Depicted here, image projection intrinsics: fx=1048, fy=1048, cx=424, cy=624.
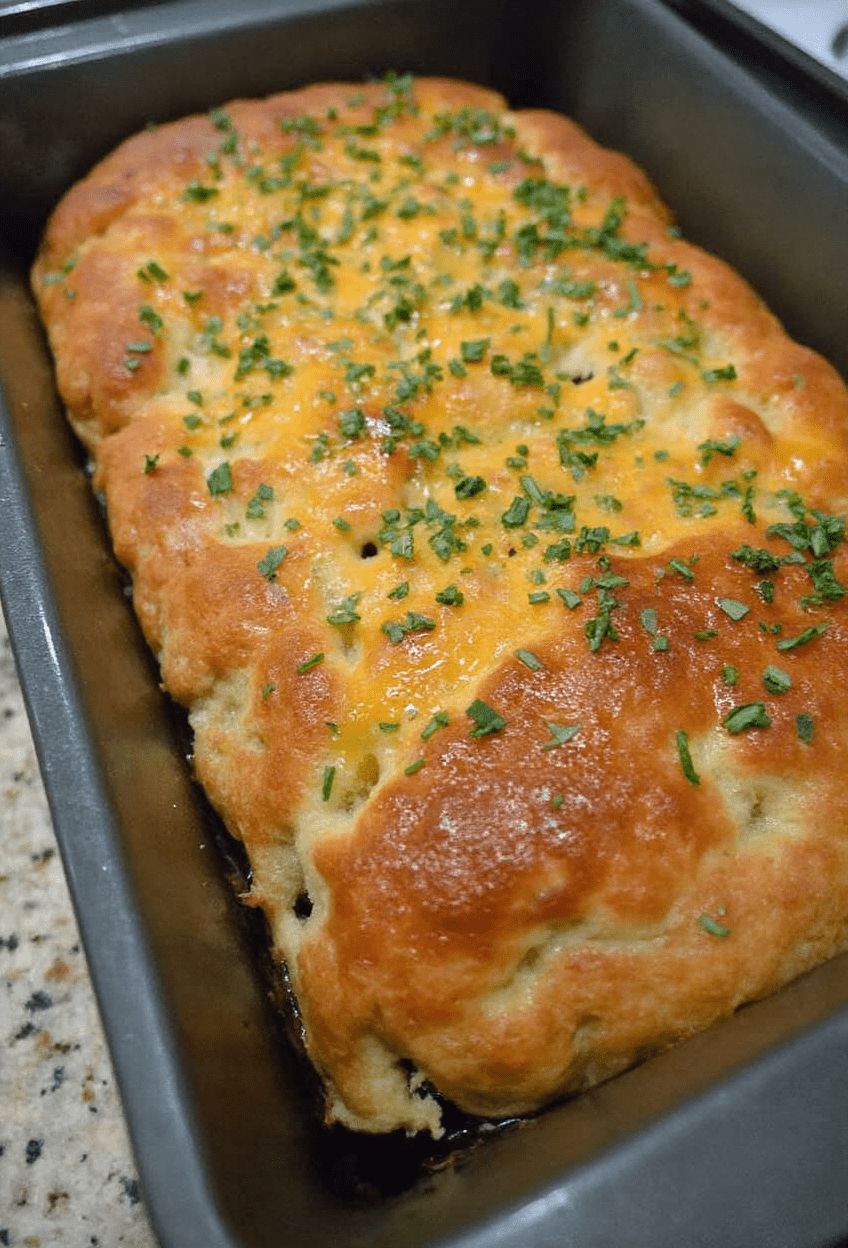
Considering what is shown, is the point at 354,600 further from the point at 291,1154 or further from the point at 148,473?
the point at 291,1154

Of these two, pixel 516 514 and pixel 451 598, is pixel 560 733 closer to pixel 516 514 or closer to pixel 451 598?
pixel 451 598

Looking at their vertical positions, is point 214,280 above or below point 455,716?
above

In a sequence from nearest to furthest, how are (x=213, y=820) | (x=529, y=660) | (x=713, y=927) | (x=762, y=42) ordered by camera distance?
1. (x=713, y=927)
2. (x=529, y=660)
3. (x=213, y=820)
4. (x=762, y=42)

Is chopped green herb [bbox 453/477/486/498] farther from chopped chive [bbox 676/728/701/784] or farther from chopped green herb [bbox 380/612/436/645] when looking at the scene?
chopped chive [bbox 676/728/701/784]

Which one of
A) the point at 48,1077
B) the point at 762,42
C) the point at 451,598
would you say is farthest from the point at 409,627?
the point at 762,42

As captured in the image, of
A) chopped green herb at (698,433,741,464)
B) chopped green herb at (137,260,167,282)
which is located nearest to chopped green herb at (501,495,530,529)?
chopped green herb at (698,433,741,464)

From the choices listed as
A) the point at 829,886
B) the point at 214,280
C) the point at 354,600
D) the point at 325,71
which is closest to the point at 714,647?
the point at 829,886

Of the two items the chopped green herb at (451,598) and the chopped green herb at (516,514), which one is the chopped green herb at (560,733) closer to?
the chopped green herb at (451,598)
